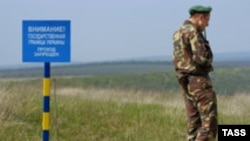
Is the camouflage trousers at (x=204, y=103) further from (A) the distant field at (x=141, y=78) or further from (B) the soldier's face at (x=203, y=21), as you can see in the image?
(A) the distant field at (x=141, y=78)

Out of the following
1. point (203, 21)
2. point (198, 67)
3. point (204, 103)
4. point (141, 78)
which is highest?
point (203, 21)

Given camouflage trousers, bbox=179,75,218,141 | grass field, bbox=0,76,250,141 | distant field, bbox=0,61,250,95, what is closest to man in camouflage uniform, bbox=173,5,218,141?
camouflage trousers, bbox=179,75,218,141

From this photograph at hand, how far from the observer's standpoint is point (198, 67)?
759 centimetres

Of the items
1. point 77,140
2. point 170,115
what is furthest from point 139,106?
point 77,140

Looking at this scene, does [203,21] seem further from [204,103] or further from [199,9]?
[204,103]

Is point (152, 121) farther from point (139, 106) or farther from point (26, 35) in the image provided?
point (26, 35)

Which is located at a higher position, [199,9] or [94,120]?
[199,9]

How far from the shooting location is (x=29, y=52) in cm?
850

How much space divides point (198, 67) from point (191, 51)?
213 millimetres

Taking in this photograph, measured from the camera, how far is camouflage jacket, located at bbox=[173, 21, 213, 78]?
7469 millimetres

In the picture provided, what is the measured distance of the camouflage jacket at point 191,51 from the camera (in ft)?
24.5

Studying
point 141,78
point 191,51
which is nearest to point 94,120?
point 191,51

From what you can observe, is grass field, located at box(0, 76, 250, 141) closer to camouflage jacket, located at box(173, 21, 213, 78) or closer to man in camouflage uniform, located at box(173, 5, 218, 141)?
man in camouflage uniform, located at box(173, 5, 218, 141)

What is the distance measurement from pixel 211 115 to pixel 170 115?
4.64 meters
